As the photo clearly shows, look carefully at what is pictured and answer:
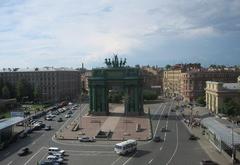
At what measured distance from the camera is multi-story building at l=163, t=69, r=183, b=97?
553 ft

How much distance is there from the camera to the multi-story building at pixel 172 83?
16868 centimetres

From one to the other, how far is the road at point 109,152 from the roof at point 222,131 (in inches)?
123

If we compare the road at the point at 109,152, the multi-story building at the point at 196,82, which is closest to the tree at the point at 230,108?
the road at the point at 109,152

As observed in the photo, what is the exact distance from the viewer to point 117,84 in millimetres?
92375

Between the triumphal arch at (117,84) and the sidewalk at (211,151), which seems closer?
the sidewalk at (211,151)

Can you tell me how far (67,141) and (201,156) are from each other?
21.2 meters

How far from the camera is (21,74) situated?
144 meters

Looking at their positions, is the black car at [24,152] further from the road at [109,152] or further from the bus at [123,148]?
the bus at [123,148]

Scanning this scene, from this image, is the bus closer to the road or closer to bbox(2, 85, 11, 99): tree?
the road

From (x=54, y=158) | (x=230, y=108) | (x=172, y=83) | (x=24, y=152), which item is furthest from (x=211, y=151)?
(x=172, y=83)

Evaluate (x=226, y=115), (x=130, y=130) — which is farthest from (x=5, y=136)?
(x=226, y=115)

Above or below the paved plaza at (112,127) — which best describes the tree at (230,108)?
above

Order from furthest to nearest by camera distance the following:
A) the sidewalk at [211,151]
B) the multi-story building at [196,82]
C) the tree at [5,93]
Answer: the multi-story building at [196,82], the tree at [5,93], the sidewalk at [211,151]

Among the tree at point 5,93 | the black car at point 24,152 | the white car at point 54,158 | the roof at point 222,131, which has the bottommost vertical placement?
the black car at point 24,152
